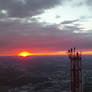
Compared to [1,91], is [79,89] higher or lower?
higher

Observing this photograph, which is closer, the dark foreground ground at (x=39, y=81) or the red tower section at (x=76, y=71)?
the red tower section at (x=76, y=71)

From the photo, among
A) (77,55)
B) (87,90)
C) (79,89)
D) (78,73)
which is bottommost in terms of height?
(87,90)

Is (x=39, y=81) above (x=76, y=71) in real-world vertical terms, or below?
below

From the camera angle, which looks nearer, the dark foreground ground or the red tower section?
the red tower section

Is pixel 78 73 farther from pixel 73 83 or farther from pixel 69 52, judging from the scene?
pixel 69 52

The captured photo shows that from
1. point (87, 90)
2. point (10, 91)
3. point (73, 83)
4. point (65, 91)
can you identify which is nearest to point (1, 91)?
point (10, 91)

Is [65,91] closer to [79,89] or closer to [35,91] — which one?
[35,91]

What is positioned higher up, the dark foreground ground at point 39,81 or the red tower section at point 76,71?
the red tower section at point 76,71

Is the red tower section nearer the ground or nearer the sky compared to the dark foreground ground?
nearer the sky

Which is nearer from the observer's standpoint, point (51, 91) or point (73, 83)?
point (73, 83)

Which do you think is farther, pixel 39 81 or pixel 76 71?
pixel 39 81
